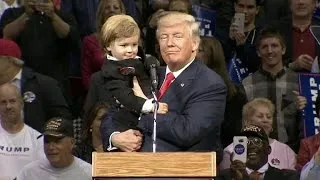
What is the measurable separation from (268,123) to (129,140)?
3.39 meters

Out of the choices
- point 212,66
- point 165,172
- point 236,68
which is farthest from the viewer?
point 236,68

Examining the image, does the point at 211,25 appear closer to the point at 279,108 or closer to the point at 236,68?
the point at 236,68

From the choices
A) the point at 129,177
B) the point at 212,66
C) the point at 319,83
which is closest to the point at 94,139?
the point at 212,66

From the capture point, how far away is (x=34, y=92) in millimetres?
9133

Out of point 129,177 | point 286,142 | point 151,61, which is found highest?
point 151,61

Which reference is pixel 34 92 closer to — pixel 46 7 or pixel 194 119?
pixel 46 7

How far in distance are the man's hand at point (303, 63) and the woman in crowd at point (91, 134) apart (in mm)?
2121

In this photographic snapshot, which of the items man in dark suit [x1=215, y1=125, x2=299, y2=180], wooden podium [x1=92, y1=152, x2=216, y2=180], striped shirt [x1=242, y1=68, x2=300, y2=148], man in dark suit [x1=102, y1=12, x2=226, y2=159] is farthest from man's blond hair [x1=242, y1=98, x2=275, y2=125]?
wooden podium [x1=92, y1=152, x2=216, y2=180]

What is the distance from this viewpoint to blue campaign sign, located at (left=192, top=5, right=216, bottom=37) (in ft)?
34.7

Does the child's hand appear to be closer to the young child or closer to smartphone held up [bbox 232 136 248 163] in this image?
the young child

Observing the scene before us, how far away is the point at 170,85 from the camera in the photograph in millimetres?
6000

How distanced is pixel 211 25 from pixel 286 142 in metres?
Answer: 1.61

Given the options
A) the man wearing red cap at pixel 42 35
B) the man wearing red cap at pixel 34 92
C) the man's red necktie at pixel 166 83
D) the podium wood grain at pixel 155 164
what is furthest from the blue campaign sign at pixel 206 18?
the podium wood grain at pixel 155 164

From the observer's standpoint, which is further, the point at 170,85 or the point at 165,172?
the point at 170,85
